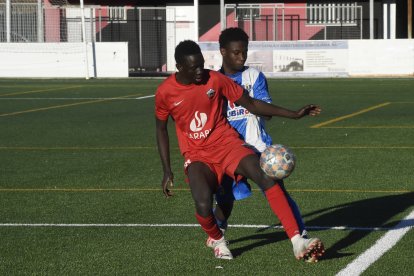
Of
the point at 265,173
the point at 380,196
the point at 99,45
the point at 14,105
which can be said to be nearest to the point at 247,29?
the point at 99,45

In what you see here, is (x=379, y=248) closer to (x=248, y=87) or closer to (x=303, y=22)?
(x=248, y=87)

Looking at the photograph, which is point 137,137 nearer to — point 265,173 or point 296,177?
point 296,177

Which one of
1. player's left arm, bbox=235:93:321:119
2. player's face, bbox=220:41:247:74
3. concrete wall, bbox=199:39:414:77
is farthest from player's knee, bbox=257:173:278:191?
concrete wall, bbox=199:39:414:77

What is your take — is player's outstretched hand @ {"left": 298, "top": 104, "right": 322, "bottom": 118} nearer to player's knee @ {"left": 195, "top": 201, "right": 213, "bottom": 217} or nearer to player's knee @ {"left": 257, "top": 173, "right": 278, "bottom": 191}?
player's knee @ {"left": 257, "top": 173, "right": 278, "bottom": 191}

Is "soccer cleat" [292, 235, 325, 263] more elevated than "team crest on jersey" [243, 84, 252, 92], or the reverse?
"team crest on jersey" [243, 84, 252, 92]

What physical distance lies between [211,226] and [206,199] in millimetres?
249

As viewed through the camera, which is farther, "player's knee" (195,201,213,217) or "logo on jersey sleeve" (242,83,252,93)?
"logo on jersey sleeve" (242,83,252,93)

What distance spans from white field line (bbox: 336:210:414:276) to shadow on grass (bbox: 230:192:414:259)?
0.12m

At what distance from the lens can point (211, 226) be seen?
7703mm

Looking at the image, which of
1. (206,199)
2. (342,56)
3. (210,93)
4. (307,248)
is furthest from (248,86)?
(342,56)

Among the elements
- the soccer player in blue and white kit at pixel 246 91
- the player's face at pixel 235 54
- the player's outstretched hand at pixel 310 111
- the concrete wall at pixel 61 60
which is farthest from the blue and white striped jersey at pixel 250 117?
the concrete wall at pixel 61 60

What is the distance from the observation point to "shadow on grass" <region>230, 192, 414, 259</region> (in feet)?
27.1

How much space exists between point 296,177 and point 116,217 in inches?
128

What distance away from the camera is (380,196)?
1086 cm
